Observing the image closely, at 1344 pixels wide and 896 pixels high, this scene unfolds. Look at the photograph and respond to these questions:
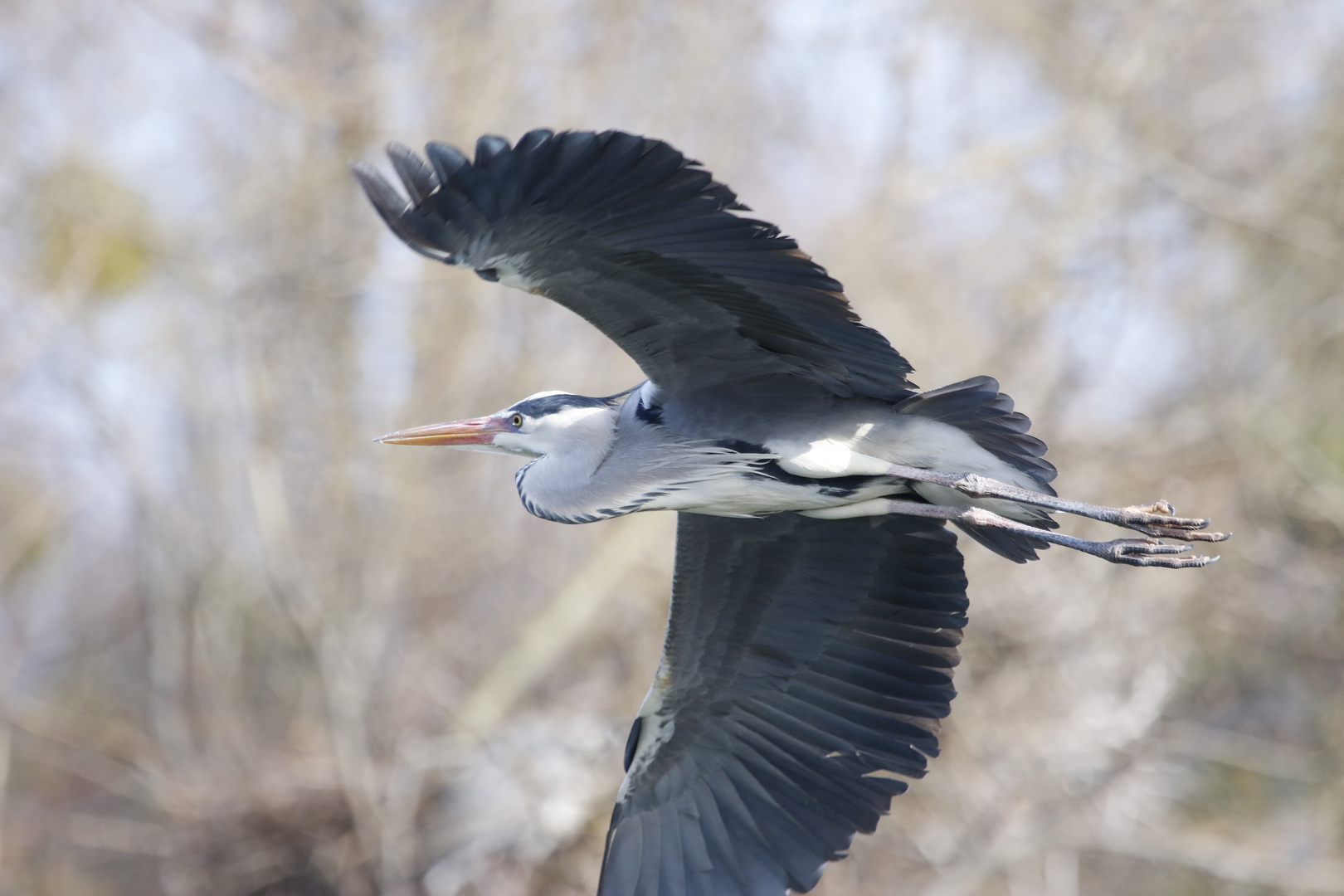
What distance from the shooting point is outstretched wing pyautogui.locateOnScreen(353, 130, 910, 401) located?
3.33 m

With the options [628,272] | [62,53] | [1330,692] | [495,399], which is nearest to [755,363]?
[628,272]

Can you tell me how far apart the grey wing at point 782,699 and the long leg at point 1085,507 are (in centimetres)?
37

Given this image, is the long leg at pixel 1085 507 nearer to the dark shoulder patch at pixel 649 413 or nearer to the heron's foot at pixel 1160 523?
the heron's foot at pixel 1160 523

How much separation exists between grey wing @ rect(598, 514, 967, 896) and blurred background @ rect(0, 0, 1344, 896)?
199 inches

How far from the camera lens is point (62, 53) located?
34.2 ft

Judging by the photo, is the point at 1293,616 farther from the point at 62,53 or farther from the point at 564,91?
the point at 62,53

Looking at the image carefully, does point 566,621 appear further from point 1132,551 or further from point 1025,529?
point 1132,551

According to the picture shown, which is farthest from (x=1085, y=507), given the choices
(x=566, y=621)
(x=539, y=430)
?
(x=566, y=621)

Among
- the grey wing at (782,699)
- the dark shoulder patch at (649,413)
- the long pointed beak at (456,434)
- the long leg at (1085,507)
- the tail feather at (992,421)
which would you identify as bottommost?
the grey wing at (782,699)

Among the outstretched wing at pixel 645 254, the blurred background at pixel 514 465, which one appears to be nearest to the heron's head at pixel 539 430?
the outstretched wing at pixel 645 254

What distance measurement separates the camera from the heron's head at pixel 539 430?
462 cm

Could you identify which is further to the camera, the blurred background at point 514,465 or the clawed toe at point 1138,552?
the blurred background at point 514,465

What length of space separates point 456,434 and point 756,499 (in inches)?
47.1

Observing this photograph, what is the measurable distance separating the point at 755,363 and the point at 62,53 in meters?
8.33
